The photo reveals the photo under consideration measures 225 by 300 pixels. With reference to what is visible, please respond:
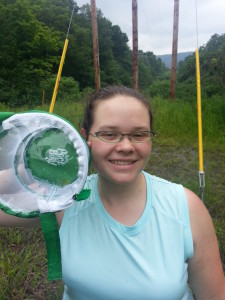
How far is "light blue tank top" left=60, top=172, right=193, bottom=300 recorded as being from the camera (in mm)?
961

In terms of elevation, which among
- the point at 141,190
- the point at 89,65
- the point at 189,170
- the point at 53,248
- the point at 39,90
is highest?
the point at 89,65

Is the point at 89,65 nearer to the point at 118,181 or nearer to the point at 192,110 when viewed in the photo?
the point at 192,110

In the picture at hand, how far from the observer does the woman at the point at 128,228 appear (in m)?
0.96

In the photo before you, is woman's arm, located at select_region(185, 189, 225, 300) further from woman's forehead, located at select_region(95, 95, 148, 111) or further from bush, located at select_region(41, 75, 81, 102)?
bush, located at select_region(41, 75, 81, 102)

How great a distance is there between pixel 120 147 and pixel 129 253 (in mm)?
352

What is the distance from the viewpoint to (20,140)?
931 mm

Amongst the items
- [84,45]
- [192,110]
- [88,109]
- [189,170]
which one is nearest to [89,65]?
[84,45]

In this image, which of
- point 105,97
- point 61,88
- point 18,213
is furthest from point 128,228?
point 61,88

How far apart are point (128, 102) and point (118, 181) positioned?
271mm

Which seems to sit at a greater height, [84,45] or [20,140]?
[84,45]

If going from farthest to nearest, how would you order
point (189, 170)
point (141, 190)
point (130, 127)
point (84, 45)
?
1. point (84, 45)
2. point (189, 170)
3. point (141, 190)
4. point (130, 127)

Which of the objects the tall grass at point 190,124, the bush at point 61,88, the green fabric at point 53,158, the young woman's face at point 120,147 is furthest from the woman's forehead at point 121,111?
the bush at point 61,88

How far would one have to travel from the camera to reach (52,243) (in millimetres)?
964

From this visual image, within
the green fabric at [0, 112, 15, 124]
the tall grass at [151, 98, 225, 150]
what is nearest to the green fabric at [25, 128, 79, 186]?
the green fabric at [0, 112, 15, 124]
